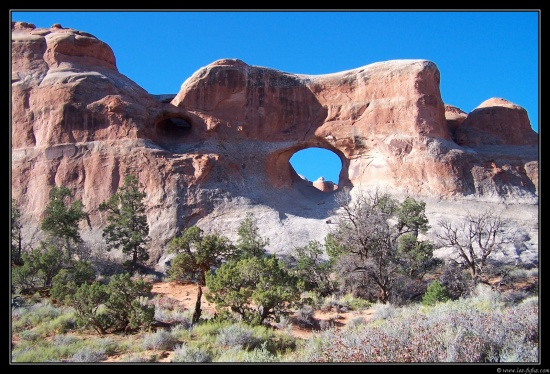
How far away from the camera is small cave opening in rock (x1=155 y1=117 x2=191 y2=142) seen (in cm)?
3272

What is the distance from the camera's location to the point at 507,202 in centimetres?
2881

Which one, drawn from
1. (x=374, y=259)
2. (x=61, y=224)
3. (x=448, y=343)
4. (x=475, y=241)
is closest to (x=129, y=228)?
(x=61, y=224)

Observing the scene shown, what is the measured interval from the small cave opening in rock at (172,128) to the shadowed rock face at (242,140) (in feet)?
0.38

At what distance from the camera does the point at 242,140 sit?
3294 cm

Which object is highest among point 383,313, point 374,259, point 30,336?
point 374,259

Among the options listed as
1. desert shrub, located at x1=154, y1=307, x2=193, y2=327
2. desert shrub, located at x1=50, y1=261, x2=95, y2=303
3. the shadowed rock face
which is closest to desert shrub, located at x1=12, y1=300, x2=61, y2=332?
desert shrub, located at x1=50, y1=261, x2=95, y2=303

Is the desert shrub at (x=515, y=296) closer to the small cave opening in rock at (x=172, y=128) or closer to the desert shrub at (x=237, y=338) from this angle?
the desert shrub at (x=237, y=338)

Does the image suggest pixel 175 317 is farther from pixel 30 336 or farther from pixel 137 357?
pixel 137 357

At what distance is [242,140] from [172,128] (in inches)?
230

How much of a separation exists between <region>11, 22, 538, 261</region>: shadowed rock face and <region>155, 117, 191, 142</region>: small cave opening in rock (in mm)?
115

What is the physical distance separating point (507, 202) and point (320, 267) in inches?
681

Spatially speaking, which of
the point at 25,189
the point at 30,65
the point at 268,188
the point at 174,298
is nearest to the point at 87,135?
the point at 25,189

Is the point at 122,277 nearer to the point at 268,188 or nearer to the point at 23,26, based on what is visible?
the point at 268,188

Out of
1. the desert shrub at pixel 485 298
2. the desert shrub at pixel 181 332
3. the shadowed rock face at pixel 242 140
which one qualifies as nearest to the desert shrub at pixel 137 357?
the desert shrub at pixel 181 332
